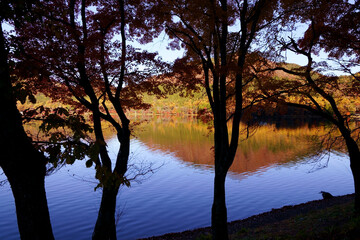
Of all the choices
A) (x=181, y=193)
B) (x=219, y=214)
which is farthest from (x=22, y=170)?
(x=181, y=193)

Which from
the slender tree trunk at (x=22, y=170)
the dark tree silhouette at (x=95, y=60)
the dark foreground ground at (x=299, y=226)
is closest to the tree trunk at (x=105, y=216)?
the dark tree silhouette at (x=95, y=60)

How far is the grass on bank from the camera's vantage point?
8145 mm

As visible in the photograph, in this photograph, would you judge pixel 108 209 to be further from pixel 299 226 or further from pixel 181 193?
pixel 181 193

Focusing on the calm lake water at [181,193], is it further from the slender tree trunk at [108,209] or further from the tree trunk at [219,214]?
the tree trunk at [219,214]

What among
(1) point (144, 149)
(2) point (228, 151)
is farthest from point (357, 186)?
(1) point (144, 149)

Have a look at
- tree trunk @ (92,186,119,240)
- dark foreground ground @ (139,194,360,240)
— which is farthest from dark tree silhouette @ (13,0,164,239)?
dark foreground ground @ (139,194,360,240)

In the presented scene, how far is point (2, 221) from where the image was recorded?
643 inches

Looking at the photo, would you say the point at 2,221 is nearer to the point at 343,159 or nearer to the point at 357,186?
the point at 357,186

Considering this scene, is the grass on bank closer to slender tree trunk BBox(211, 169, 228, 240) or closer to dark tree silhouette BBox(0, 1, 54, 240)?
slender tree trunk BBox(211, 169, 228, 240)

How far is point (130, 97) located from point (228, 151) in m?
5.96

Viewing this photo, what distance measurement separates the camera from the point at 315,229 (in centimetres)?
990

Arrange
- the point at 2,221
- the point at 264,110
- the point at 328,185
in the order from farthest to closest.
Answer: the point at 328,185, the point at 2,221, the point at 264,110

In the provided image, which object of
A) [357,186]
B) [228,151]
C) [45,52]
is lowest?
[357,186]

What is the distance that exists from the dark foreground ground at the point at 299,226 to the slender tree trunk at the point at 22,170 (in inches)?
331
